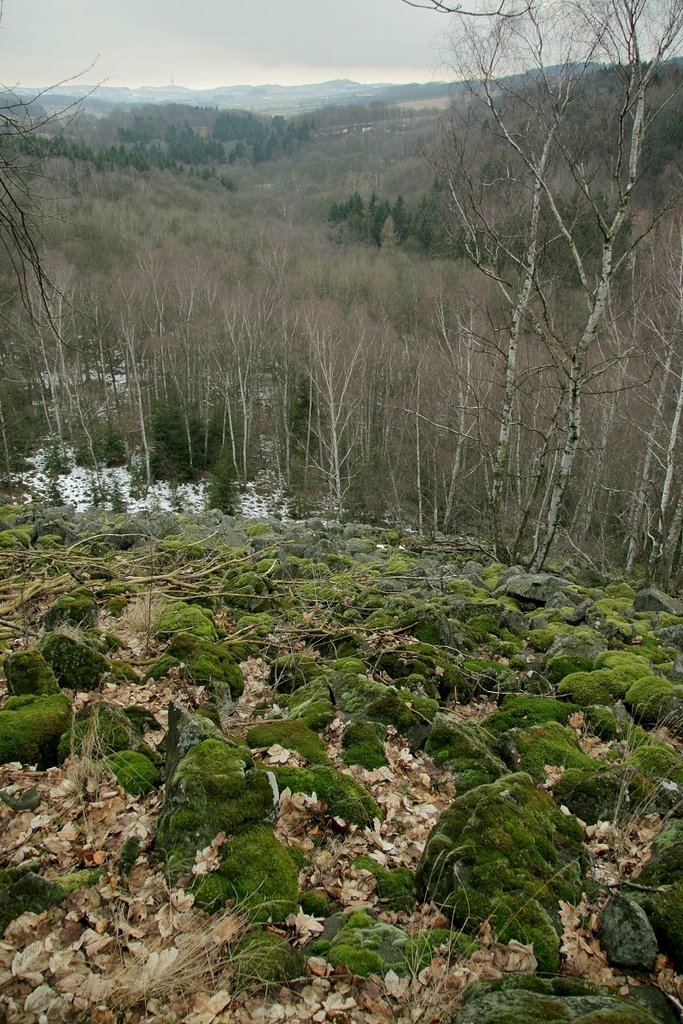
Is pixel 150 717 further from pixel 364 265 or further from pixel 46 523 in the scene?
pixel 364 265

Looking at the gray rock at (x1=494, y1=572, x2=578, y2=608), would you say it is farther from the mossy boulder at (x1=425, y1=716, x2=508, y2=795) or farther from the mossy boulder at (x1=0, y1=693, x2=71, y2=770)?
the mossy boulder at (x1=0, y1=693, x2=71, y2=770)

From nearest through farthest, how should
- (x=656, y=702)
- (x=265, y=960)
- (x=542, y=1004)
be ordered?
1. (x=542, y=1004)
2. (x=265, y=960)
3. (x=656, y=702)

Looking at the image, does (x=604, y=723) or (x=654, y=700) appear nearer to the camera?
(x=604, y=723)

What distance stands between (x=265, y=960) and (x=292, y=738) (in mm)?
1691

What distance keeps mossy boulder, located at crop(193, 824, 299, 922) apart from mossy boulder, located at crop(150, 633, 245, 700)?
193cm

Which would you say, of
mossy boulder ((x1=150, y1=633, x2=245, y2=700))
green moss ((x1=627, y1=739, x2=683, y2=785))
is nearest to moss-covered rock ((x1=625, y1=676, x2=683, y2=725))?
green moss ((x1=627, y1=739, x2=683, y2=785))

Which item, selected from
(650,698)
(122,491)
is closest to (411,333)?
(122,491)

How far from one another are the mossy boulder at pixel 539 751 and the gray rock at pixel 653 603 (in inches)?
243

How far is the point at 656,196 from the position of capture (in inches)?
586

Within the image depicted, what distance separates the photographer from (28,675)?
4.12 m

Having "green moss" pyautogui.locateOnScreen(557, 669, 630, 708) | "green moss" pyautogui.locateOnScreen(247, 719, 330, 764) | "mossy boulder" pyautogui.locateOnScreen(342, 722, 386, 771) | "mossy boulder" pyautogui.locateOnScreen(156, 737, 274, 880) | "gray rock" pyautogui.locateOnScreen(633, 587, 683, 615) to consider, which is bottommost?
"gray rock" pyautogui.locateOnScreen(633, 587, 683, 615)

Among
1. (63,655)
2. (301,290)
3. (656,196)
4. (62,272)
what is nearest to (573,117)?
(656,196)

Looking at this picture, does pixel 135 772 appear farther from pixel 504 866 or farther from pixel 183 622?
pixel 183 622

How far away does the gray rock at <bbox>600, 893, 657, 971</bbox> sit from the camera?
2.41 m
